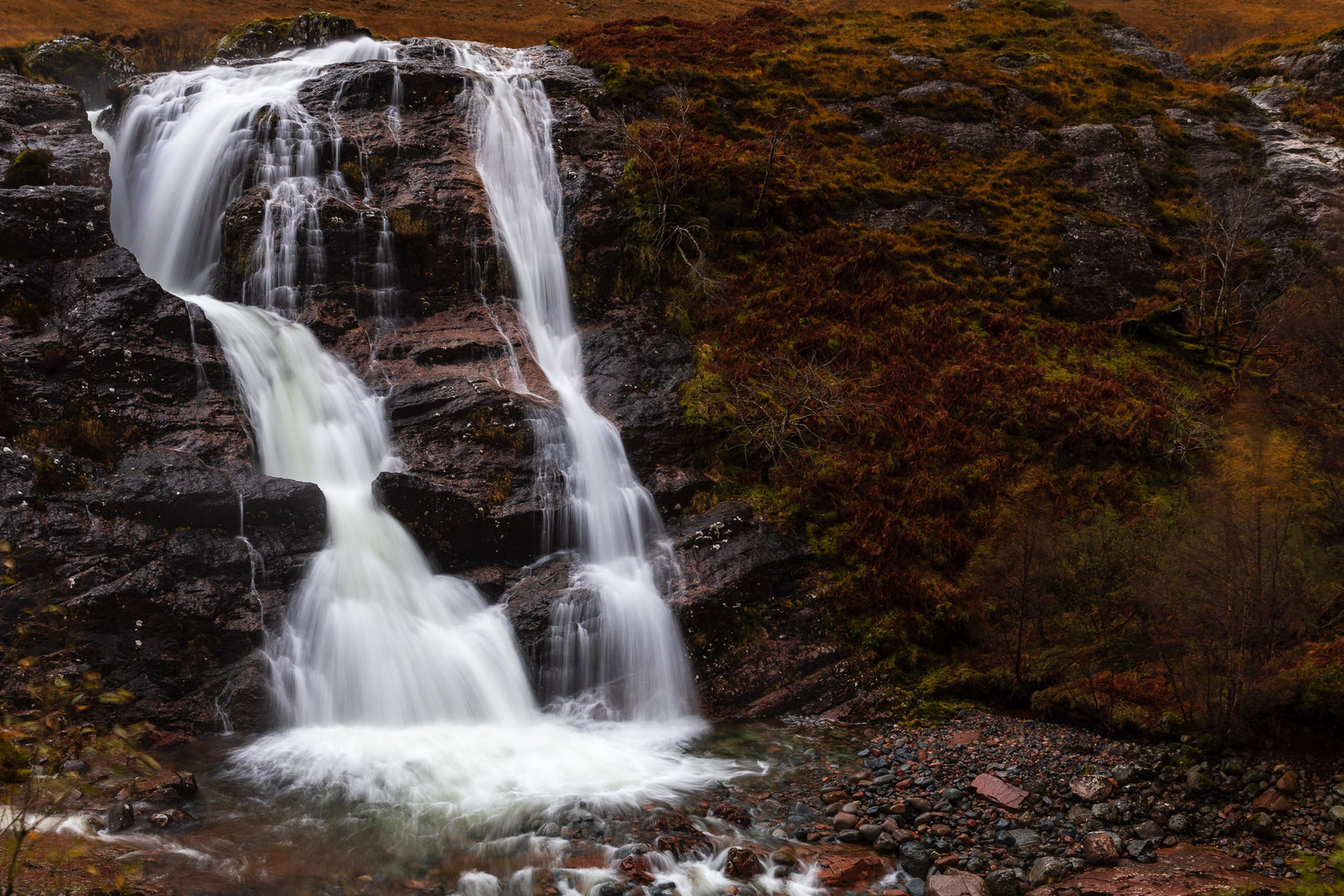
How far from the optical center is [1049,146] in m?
24.7

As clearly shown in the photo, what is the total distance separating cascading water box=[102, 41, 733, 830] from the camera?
33.0 feet

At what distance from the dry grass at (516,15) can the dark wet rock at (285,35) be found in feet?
24.4

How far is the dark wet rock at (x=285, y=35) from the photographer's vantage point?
937 inches

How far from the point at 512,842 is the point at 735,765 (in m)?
3.28

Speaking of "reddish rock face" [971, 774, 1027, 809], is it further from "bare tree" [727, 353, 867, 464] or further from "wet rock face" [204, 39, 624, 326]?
"wet rock face" [204, 39, 624, 326]

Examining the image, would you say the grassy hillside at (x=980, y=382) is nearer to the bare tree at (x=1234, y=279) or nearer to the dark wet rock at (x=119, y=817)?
the bare tree at (x=1234, y=279)

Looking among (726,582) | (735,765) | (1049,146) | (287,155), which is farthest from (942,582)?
(1049,146)

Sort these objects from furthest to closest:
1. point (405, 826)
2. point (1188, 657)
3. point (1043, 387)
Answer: point (1043, 387) → point (1188, 657) → point (405, 826)

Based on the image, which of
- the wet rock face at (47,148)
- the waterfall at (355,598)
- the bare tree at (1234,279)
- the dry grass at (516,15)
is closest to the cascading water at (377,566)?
the waterfall at (355,598)

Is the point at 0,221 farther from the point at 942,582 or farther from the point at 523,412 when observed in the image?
the point at 942,582

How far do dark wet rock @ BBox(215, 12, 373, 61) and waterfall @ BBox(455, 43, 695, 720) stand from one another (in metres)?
7.87

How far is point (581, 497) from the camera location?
45.0 ft

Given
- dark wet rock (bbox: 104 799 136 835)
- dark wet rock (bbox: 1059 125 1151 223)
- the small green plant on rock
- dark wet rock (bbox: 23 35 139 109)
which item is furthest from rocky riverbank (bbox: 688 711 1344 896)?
dark wet rock (bbox: 23 35 139 109)

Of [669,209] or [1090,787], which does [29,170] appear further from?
[1090,787]
